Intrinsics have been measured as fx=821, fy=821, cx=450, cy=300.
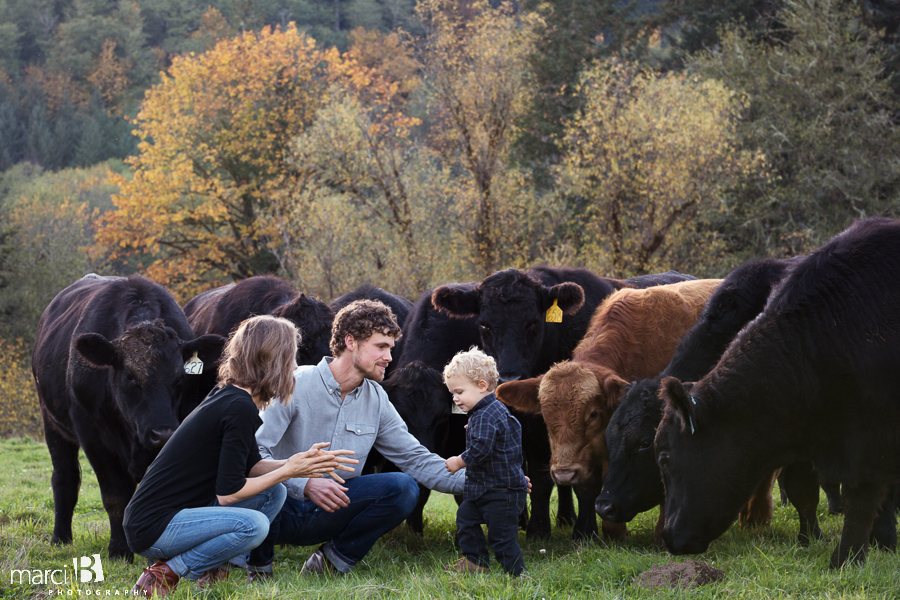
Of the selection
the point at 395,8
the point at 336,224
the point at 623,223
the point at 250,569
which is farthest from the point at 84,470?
the point at 395,8

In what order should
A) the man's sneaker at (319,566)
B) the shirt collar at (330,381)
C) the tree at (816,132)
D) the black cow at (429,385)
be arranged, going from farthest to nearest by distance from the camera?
the tree at (816,132)
the black cow at (429,385)
the shirt collar at (330,381)
the man's sneaker at (319,566)

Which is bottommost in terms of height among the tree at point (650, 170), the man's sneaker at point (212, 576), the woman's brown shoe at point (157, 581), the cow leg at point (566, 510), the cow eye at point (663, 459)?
the cow leg at point (566, 510)

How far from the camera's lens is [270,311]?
8.55 meters

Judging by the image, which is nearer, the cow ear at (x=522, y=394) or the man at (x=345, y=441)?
the man at (x=345, y=441)

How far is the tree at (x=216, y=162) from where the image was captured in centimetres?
3105

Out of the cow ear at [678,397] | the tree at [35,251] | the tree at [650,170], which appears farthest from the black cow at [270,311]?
the tree at [35,251]

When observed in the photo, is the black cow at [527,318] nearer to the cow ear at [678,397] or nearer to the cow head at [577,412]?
the cow head at [577,412]

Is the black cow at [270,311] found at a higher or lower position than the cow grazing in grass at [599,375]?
higher

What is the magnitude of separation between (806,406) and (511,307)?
3257mm

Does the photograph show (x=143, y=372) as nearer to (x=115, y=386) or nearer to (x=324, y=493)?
(x=115, y=386)

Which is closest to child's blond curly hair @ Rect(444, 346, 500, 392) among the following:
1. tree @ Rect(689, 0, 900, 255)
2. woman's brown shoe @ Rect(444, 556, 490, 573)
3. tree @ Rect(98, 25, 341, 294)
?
woman's brown shoe @ Rect(444, 556, 490, 573)

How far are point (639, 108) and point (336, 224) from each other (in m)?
8.96

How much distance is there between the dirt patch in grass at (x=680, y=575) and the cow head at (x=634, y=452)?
93 cm

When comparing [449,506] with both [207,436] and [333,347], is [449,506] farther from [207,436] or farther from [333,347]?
[207,436]
